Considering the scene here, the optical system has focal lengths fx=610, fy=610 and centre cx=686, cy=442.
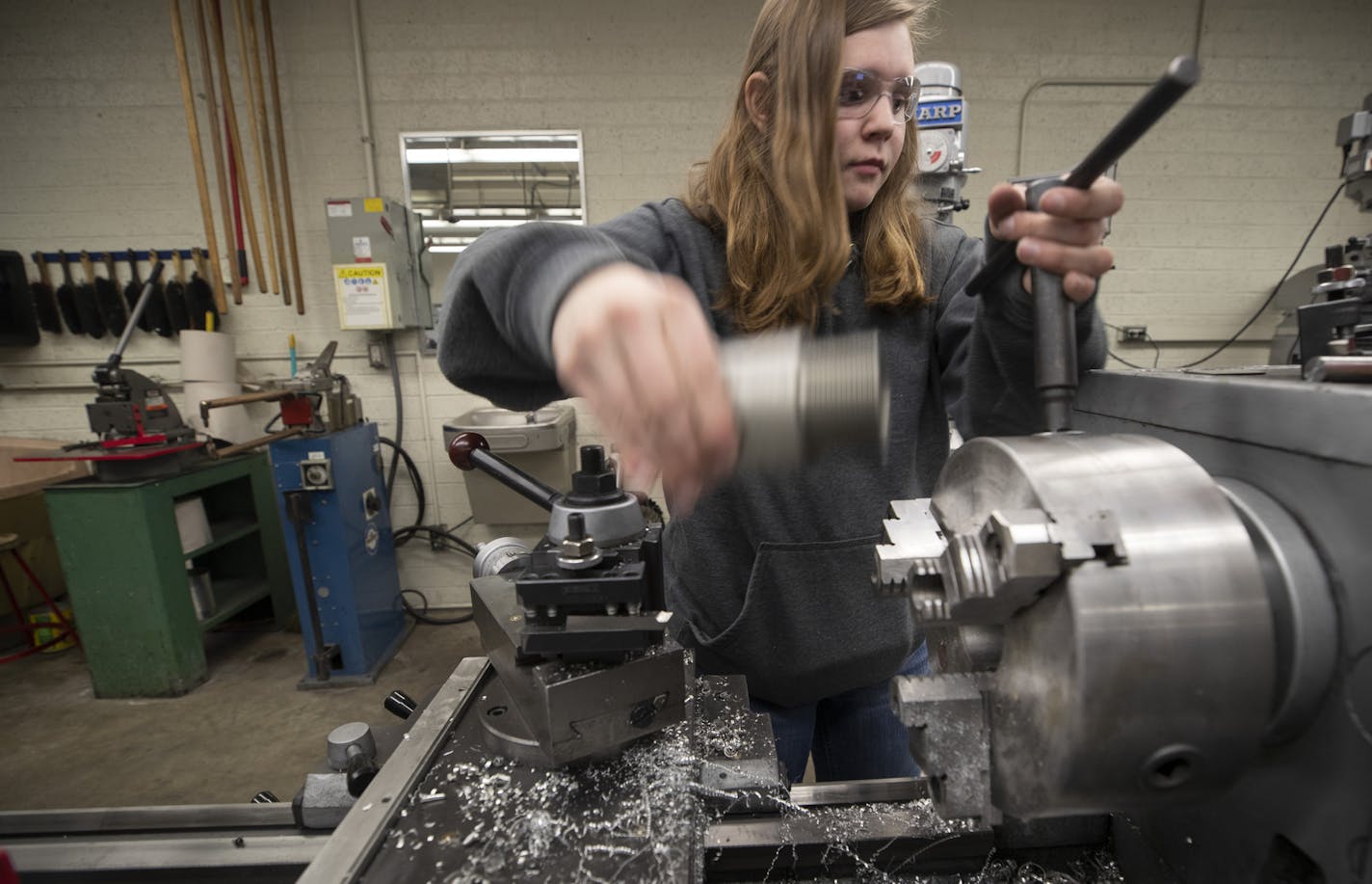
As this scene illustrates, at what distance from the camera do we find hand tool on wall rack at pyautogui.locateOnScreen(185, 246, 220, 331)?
262 cm

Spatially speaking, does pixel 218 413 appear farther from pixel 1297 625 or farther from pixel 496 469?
pixel 1297 625

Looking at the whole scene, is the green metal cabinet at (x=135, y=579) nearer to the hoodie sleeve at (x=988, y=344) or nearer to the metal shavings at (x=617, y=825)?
the metal shavings at (x=617, y=825)

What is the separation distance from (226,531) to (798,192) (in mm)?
2793

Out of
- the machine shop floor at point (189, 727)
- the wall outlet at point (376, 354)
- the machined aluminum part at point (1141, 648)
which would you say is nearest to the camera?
the machined aluminum part at point (1141, 648)

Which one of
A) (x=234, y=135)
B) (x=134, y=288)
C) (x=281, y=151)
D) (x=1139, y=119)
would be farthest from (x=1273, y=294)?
(x=134, y=288)

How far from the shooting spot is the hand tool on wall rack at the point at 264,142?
7.93ft

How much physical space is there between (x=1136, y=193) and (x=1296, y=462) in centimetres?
315

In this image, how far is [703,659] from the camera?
0.97m

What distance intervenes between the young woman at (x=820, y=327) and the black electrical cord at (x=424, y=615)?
2265 millimetres

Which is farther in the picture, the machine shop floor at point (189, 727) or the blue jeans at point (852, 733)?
the machine shop floor at point (189, 727)

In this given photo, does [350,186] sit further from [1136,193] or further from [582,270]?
[1136,193]

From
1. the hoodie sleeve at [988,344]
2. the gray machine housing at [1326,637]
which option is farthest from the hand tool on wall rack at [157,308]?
the gray machine housing at [1326,637]

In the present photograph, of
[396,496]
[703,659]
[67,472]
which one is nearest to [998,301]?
[703,659]

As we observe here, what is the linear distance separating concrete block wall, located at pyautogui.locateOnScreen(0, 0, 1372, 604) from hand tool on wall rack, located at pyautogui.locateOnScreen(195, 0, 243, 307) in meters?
0.08
